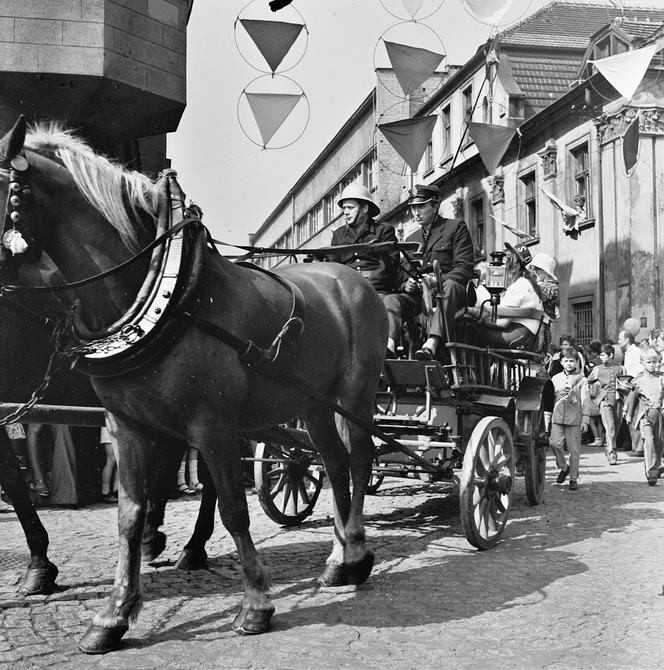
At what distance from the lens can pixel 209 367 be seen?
12.9 ft

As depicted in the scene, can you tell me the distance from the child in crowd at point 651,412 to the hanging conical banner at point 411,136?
4.04 m

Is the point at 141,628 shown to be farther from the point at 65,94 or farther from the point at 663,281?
the point at 663,281

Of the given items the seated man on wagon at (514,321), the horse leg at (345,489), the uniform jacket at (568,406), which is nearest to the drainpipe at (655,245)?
the uniform jacket at (568,406)

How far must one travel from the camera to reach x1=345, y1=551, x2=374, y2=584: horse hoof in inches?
195

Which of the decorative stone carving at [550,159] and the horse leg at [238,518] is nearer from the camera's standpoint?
the horse leg at [238,518]

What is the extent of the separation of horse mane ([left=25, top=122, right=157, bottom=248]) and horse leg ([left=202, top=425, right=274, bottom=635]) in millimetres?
1020

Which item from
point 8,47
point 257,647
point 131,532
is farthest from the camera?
point 8,47

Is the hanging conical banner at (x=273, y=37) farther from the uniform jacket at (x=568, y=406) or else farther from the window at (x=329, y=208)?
the window at (x=329, y=208)

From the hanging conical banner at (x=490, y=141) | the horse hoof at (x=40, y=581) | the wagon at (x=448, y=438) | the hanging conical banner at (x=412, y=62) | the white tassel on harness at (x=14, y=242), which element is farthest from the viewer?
the hanging conical banner at (x=490, y=141)

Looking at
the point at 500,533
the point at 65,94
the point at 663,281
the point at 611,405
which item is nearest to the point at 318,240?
the point at 663,281

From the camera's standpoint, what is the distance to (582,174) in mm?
23734

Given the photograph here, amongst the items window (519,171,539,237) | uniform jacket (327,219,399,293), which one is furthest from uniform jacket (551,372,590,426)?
window (519,171,539,237)

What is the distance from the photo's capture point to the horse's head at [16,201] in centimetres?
354

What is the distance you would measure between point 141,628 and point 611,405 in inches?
456
